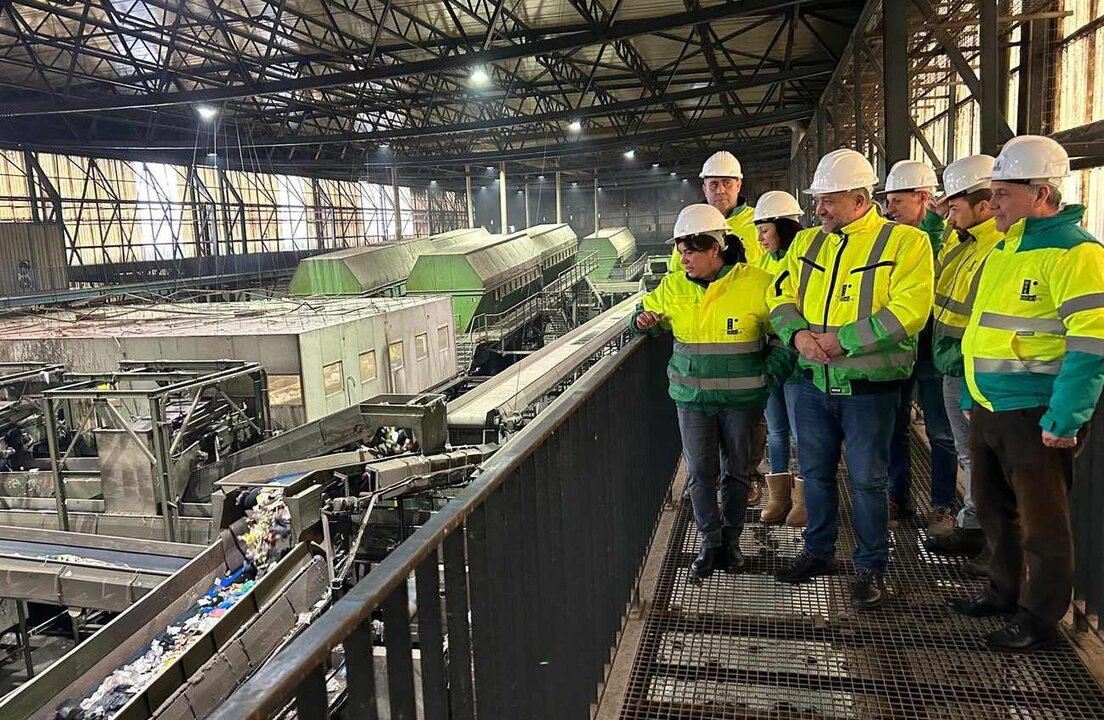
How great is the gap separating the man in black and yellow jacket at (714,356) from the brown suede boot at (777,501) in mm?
714

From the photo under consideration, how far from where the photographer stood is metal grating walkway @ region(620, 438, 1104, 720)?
116 inches

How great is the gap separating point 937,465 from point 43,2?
1854 centimetres

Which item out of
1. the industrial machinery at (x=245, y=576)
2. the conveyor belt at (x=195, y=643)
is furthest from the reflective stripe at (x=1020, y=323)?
the conveyor belt at (x=195, y=643)

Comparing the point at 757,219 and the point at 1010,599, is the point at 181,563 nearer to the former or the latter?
the point at 757,219

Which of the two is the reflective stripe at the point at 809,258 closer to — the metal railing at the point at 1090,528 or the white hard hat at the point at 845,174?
the white hard hat at the point at 845,174

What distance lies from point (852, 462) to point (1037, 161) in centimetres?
148

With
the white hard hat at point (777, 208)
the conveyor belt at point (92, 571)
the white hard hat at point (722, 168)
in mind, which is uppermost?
the white hard hat at point (722, 168)

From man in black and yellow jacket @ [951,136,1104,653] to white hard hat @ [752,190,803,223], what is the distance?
133cm

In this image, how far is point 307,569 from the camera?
7121mm

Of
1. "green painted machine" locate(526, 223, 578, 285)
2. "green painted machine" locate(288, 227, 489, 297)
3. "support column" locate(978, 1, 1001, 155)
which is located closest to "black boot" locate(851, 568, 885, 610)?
"support column" locate(978, 1, 1001, 155)

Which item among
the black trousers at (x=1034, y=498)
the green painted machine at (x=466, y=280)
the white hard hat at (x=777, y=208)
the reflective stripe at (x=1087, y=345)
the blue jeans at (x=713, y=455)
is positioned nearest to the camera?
the reflective stripe at (x=1087, y=345)

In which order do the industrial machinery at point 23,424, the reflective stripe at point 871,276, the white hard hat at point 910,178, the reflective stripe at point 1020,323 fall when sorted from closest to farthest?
1. the reflective stripe at point 1020,323
2. the reflective stripe at point 871,276
3. the white hard hat at point 910,178
4. the industrial machinery at point 23,424

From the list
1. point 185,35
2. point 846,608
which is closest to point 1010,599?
point 846,608

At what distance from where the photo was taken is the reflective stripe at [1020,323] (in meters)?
2.85
